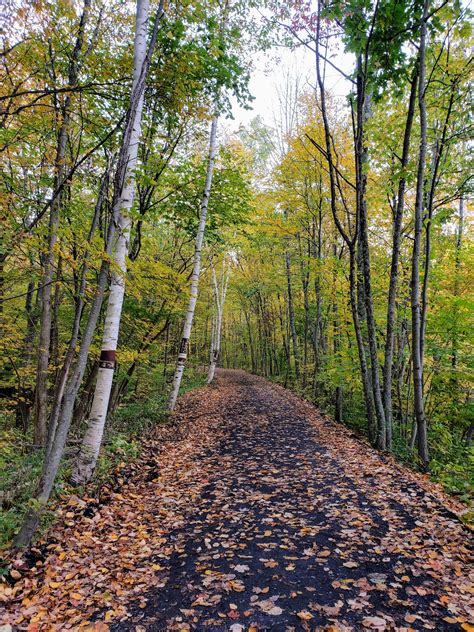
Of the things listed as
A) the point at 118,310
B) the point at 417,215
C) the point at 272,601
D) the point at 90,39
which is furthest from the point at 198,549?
the point at 90,39

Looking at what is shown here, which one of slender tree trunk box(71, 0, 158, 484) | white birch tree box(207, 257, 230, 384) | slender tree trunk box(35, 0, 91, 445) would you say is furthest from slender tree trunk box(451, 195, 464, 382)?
white birch tree box(207, 257, 230, 384)

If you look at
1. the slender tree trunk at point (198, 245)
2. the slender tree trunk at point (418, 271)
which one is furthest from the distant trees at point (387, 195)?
the slender tree trunk at point (198, 245)

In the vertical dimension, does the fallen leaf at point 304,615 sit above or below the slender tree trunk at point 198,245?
below

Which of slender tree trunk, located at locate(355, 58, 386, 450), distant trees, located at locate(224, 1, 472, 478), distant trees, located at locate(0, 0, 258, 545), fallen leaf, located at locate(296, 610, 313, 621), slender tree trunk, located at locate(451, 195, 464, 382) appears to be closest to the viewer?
fallen leaf, located at locate(296, 610, 313, 621)

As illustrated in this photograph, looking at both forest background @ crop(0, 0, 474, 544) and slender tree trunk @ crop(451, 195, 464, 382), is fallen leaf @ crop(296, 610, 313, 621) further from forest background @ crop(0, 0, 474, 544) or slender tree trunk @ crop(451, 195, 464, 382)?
Result: slender tree trunk @ crop(451, 195, 464, 382)

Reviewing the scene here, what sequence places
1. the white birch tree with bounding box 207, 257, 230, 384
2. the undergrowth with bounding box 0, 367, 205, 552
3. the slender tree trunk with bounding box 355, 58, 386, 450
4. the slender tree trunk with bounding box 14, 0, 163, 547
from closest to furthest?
the slender tree trunk with bounding box 14, 0, 163, 547 < the undergrowth with bounding box 0, 367, 205, 552 < the slender tree trunk with bounding box 355, 58, 386, 450 < the white birch tree with bounding box 207, 257, 230, 384

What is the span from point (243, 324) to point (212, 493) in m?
30.6

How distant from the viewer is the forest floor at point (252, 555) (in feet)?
8.55

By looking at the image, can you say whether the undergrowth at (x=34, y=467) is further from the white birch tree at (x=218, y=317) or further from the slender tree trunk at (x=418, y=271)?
the white birch tree at (x=218, y=317)

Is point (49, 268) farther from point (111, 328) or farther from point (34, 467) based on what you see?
point (34, 467)

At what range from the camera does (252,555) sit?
3377 millimetres

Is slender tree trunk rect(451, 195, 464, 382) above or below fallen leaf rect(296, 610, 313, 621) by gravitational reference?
above

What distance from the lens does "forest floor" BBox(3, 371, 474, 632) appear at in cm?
261

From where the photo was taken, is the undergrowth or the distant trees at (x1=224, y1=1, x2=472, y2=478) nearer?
the undergrowth
